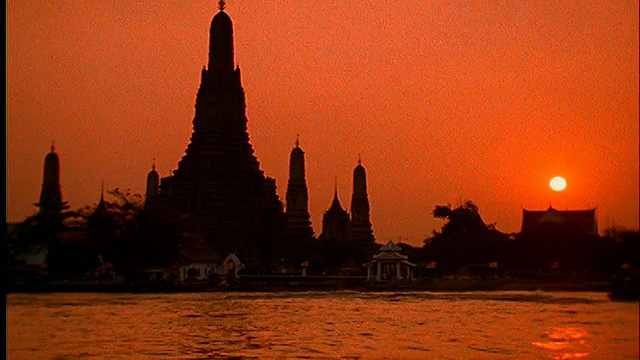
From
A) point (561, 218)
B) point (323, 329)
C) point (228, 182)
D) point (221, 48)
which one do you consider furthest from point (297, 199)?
point (323, 329)

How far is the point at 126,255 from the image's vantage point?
42.7 metres

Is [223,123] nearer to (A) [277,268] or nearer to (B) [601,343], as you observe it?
(A) [277,268]

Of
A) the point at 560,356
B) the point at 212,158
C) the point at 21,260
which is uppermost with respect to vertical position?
the point at 212,158

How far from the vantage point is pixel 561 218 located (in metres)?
54.8

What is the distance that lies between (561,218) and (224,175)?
20781 millimetres

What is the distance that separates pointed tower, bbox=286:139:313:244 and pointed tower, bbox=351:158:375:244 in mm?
5278

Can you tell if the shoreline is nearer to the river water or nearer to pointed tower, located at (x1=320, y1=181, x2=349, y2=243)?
the river water

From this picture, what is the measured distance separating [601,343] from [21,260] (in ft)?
69.4

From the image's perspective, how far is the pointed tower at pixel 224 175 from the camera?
58.3 m

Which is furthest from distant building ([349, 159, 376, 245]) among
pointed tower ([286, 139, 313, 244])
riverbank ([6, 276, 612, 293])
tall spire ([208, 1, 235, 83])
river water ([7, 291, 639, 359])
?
river water ([7, 291, 639, 359])

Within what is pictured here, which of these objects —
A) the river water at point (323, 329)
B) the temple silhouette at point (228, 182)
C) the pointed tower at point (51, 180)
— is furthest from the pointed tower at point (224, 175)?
the river water at point (323, 329)

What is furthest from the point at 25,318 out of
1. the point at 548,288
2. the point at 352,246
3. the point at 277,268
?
the point at 352,246

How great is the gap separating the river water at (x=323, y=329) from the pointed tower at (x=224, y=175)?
2567cm

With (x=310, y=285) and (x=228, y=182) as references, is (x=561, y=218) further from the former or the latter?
(x=228, y=182)
